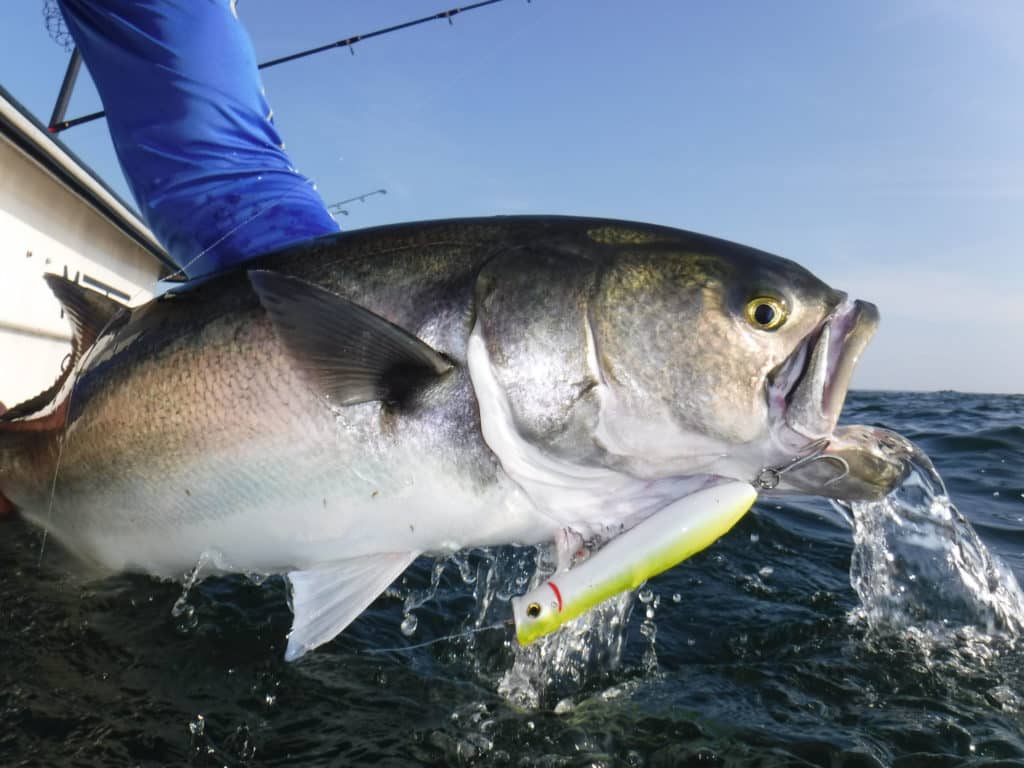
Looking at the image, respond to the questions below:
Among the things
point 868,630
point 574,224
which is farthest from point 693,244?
point 868,630

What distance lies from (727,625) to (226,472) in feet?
6.71

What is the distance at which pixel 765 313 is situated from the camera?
1956 millimetres

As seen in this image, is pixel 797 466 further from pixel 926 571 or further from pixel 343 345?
pixel 926 571

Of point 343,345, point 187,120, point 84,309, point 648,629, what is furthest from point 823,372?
point 187,120

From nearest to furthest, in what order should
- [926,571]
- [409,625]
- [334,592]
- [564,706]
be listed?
[334,592] < [564,706] < [409,625] < [926,571]

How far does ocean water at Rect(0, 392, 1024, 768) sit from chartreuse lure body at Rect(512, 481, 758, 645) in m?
0.44

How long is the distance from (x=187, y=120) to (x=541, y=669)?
273 centimetres

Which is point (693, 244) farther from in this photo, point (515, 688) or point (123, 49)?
point (123, 49)

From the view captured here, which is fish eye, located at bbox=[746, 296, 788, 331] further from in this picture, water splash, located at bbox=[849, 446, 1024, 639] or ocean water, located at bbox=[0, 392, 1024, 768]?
water splash, located at bbox=[849, 446, 1024, 639]

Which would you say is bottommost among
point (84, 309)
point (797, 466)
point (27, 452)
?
point (27, 452)

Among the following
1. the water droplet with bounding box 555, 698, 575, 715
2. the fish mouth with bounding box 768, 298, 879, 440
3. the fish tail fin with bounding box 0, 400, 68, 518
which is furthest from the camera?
the fish tail fin with bounding box 0, 400, 68, 518

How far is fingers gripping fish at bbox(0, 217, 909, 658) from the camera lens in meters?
1.96

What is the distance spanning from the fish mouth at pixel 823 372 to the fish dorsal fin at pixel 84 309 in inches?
87.2

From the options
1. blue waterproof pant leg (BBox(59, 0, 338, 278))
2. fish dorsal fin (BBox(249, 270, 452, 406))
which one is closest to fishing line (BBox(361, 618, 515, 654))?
fish dorsal fin (BBox(249, 270, 452, 406))
